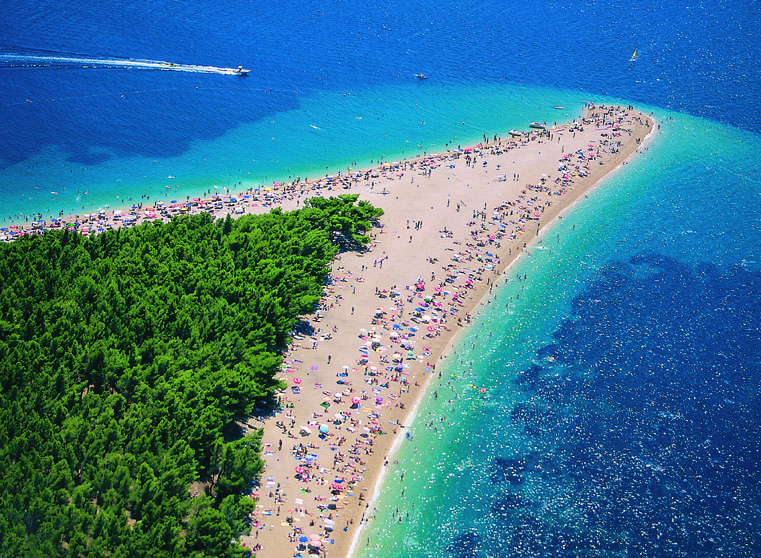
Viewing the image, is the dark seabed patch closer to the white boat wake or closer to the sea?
the sea

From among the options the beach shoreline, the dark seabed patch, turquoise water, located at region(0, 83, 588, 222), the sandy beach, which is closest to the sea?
the dark seabed patch

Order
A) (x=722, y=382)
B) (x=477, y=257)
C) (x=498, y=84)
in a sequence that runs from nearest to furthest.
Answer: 1. (x=722, y=382)
2. (x=477, y=257)
3. (x=498, y=84)

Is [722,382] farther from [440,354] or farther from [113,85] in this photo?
[113,85]

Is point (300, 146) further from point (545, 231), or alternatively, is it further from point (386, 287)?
point (386, 287)

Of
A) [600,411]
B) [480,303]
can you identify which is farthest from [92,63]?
[600,411]

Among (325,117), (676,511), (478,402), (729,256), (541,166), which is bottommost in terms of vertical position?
(676,511)

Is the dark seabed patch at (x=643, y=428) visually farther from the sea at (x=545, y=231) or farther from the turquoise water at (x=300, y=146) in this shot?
the turquoise water at (x=300, y=146)

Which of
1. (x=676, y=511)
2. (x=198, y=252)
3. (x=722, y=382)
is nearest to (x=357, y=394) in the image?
(x=198, y=252)
